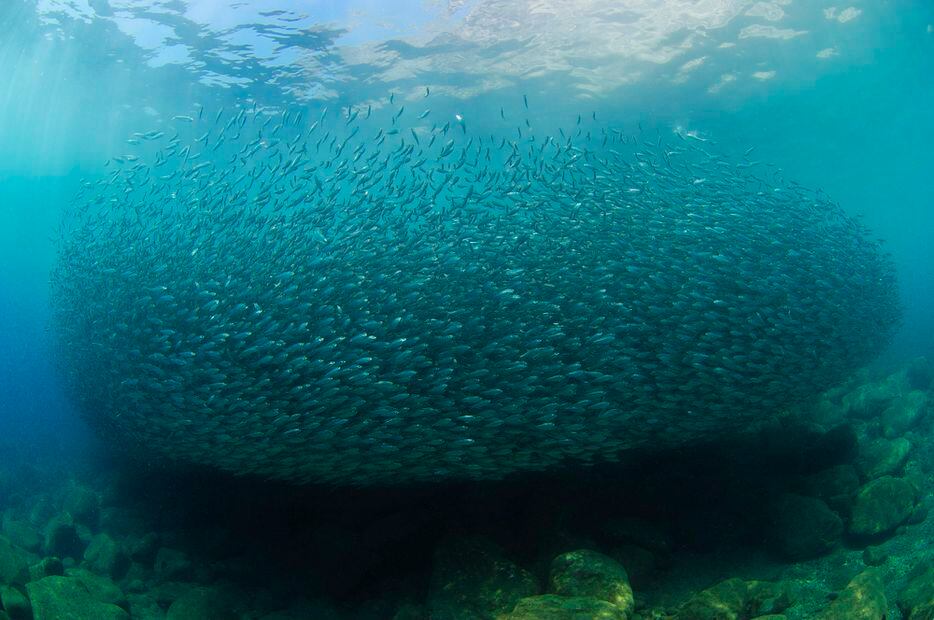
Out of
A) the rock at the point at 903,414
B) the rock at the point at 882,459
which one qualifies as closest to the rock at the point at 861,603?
the rock at the point at 882,459

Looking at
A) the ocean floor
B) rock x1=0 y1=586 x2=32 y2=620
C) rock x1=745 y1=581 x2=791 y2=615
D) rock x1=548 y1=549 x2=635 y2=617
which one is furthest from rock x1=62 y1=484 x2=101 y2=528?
rock x1=745 y1=581 x2=791 y2=615

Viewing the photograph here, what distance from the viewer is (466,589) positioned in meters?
6.77

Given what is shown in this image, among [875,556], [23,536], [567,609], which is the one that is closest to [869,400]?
[875,556]

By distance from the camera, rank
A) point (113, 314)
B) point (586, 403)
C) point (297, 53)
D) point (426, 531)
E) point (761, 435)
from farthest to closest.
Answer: point (297, 53) → point (113, 314) → point (761, 435) → point (426, 531) → point (586, 403)

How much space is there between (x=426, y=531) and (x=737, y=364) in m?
5.50

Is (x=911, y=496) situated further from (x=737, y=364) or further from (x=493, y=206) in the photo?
(x=493, y=206)

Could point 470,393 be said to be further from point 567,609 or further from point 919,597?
point 919,597

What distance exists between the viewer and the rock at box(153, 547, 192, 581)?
9500 millimetres

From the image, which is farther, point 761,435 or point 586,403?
point 761,435

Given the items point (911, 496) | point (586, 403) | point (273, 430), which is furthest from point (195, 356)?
point (911, 496)

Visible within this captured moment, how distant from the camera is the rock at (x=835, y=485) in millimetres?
8359

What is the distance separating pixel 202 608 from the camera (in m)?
7.79

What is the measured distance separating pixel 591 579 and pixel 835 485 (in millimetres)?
5277

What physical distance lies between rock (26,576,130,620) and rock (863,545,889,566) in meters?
10.2
